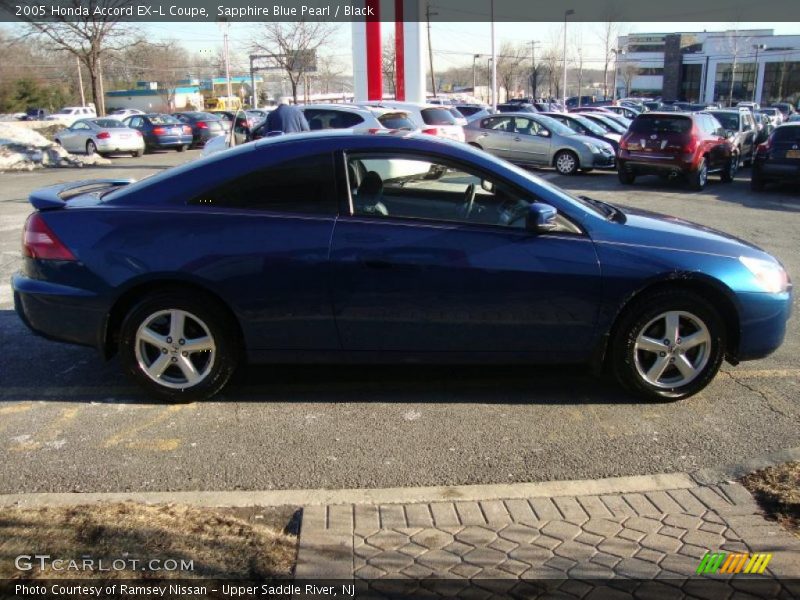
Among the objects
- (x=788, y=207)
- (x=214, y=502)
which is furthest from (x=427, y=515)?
(x=788, y=207)

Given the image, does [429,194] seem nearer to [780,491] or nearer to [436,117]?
[780,491]

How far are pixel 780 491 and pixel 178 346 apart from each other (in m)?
3.25

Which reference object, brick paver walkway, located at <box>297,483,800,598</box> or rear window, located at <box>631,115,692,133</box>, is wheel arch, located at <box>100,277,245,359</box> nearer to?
brick paver walkway, located at <box>297,483,800,598</box>

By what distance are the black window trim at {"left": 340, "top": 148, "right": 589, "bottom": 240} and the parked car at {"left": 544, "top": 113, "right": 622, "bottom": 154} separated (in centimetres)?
1621

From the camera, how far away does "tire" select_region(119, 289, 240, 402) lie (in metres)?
4.16

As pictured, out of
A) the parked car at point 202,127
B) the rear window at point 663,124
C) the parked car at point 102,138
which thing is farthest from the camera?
the parked car at point 202,127

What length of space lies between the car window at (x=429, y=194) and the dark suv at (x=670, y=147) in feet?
40.4

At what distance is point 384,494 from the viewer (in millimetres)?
3301

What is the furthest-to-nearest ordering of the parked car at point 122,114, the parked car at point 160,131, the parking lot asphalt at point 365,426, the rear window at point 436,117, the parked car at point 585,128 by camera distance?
the parked car at point 122,114 < the parked car at point 160,131 < the parked car at point 585,128 < the rear window at point 436,117 < the parking lot asphalt at point 365,426

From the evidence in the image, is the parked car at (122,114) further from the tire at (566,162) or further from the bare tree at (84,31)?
the tire at (566,162)

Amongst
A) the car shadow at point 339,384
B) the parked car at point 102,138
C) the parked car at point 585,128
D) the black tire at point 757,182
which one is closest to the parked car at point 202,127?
the parked car at point 102,138

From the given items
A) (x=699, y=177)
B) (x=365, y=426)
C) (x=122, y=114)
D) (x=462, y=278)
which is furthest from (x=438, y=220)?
(x=122, y=114)

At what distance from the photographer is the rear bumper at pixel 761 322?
13.9 feet

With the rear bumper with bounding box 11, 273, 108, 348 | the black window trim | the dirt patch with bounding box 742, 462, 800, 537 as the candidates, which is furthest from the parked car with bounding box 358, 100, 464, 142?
the dirt patch with bounding box 742, 462, 800, 537
